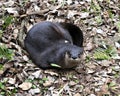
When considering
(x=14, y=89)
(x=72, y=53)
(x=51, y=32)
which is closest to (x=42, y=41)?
(x=51, y=32)

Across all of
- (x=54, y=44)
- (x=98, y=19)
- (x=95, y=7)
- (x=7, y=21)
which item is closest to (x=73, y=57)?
(x=54, y=44)

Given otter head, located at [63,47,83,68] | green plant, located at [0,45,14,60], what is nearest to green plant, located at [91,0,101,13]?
otter head, located at [63,47,83,68]

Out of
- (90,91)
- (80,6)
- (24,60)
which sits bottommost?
(90,91)

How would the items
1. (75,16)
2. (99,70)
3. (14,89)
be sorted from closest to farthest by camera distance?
(14,89) < (99,70) < (75,16)

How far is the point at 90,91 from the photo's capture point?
18.2ft

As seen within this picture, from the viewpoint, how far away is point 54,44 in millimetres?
6137

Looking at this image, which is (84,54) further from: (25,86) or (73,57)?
(25,86)

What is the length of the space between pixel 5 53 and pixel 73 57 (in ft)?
3.38

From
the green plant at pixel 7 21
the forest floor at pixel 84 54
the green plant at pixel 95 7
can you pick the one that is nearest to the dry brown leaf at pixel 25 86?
the forest floor at pixel 84 54

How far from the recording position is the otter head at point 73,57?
566 centimetres

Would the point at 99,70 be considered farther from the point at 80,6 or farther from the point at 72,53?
the point at 80,6

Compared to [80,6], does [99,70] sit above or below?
below

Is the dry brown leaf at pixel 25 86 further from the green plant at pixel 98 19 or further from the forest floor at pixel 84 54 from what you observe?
the green plant at pixel 98 19

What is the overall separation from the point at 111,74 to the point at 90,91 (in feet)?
1.92
